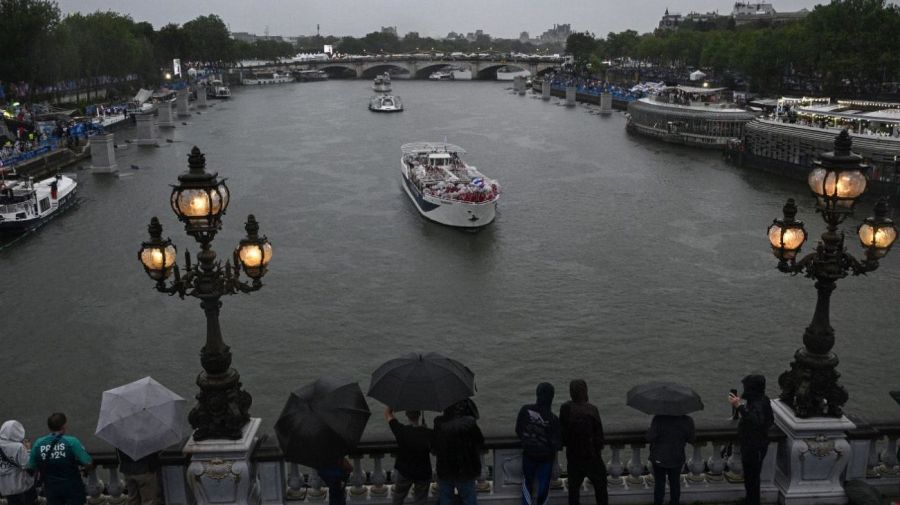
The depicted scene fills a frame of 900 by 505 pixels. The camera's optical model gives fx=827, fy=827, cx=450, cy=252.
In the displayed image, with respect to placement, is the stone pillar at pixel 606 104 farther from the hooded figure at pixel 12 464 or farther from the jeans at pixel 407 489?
the hooded figure at pixel 12 464

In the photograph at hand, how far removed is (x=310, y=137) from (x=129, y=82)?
57.1 metres

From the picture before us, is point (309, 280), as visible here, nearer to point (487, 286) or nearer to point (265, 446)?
point (487, 286)

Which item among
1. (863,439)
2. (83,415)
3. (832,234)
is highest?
(832,234)

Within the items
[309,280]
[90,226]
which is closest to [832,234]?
[309,280]

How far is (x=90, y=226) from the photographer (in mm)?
41062

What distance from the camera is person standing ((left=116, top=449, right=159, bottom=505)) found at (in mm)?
8562

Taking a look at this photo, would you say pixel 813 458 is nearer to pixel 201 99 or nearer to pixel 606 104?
pixel 606 104

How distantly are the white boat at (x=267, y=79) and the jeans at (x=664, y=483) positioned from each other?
179 m

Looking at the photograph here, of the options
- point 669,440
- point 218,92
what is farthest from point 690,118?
point 218,92

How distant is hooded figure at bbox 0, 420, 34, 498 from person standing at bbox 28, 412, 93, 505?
13cm

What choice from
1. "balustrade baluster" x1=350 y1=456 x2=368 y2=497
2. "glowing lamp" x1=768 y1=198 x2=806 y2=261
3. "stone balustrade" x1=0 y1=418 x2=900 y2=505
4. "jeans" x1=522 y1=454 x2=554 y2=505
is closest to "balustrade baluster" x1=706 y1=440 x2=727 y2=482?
"stone balustrade" x1=0 y1=418 x2=900 y2=505

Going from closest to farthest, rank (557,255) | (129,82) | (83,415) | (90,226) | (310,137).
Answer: (83,415) < (557,255) < (90,226) < (310,137) < (129,82)

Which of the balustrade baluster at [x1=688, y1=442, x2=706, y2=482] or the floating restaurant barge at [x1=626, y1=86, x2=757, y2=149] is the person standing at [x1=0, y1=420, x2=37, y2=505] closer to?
the balustrade baluster at [x1=688, y1=442, x2=706, y2=482]

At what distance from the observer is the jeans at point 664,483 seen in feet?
29.6
